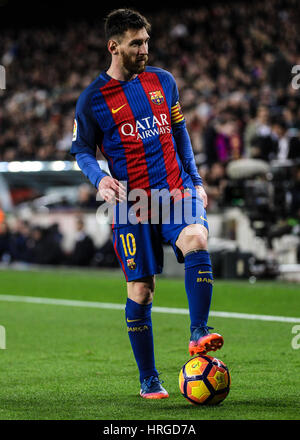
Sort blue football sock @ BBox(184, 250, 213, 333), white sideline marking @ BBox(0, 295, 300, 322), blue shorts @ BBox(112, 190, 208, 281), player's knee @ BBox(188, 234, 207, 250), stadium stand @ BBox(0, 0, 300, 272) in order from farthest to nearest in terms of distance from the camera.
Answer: stadium stand @ BBox(0, 0, 300, 272)
white sideline marking @ BBox(0, 295, 300, 322)
blue shorts @ BBox(112, 190, 208, 281)
player's knee @ BBox(188, 234, 207, 250)
blue football sock @ BBox(184, 250, 213, 333)

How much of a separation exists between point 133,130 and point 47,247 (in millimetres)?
14574

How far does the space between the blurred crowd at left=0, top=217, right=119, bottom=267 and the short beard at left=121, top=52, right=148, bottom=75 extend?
1241cm

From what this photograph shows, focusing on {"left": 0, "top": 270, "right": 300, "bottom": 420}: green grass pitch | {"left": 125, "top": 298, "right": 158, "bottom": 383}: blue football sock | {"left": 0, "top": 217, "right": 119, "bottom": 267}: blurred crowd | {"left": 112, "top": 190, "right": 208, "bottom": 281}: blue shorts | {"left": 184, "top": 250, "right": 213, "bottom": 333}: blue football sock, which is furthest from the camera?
{"left": 0, "top": 217, "right": 119, "bottom": 267}: blurred crowd

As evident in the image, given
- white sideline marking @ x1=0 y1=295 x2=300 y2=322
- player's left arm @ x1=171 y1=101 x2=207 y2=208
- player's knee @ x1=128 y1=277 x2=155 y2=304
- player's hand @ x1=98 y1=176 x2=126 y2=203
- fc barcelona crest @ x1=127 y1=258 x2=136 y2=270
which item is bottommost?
white sideline marking @ x1=0 y1=295 x2=300 y2=322

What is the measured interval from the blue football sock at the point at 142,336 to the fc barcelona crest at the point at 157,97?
1.25 metres

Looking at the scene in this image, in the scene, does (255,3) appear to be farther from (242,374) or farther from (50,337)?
(242,374)

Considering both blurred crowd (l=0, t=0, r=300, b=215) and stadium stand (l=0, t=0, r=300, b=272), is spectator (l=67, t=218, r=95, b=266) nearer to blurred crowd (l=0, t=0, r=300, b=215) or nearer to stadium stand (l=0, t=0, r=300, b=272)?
stadium stand (l=0, t=0, r=300, b=272)

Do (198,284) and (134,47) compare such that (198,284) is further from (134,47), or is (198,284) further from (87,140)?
(134,47)

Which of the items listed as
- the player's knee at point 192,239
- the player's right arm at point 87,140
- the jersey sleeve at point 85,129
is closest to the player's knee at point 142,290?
the player's knee at point 192,239

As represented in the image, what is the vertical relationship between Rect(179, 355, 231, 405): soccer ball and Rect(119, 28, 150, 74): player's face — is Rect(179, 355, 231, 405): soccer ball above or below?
below

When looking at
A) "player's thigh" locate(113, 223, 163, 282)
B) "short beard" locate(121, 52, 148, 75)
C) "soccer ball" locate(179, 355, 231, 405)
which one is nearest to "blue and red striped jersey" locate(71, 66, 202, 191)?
"short beard" locate(121, 52, 148, 75)

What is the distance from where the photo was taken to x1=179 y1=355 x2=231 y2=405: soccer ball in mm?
4383

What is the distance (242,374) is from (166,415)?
146 centimetres

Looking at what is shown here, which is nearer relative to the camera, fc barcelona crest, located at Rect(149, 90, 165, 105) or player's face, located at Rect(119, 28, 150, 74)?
player's face, located at Rect(119, 28, 150, 74)
